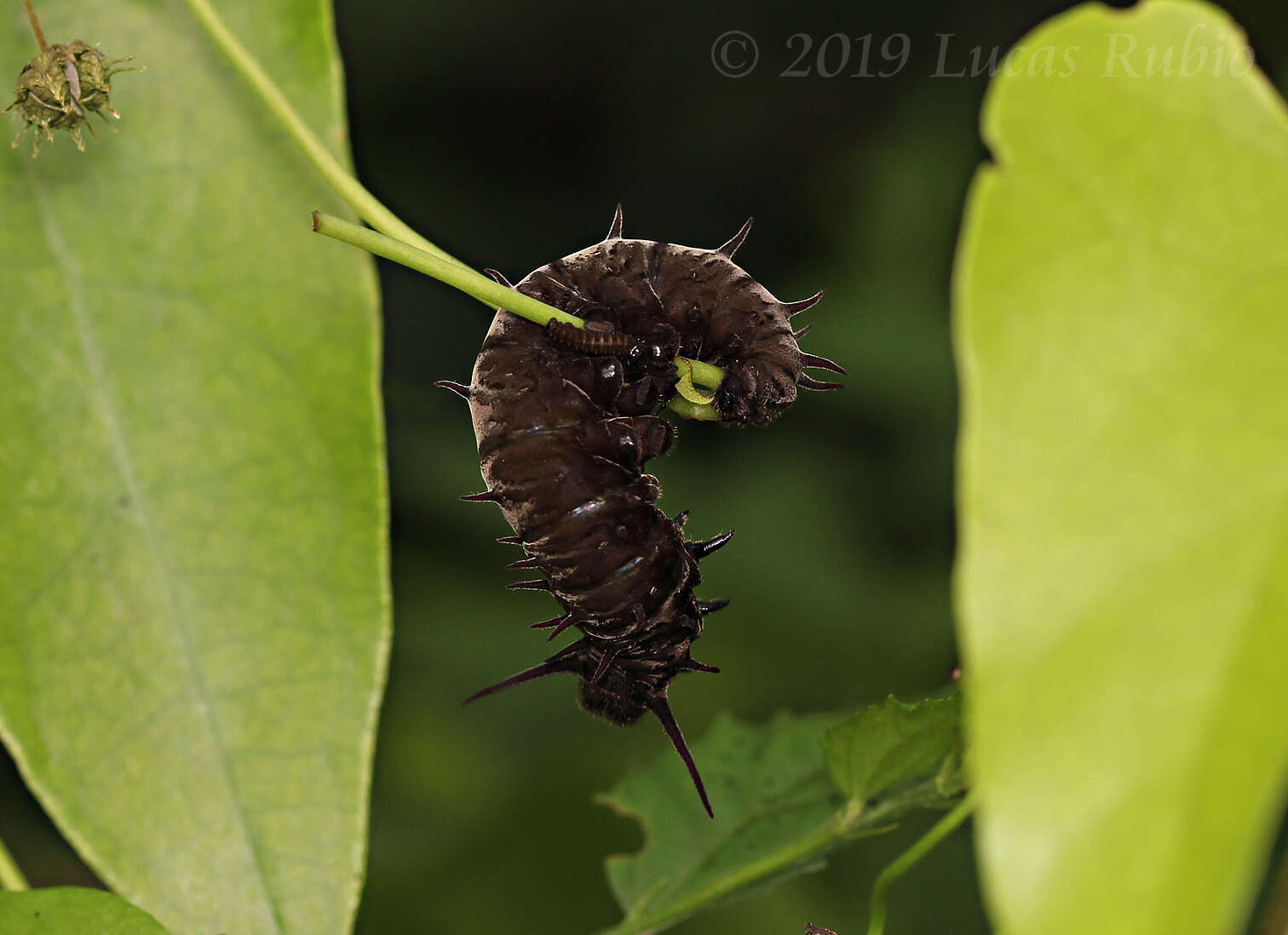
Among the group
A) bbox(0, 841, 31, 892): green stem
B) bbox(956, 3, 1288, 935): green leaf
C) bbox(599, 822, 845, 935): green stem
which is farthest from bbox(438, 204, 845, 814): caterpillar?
bbox(956, 3, 1288, 935): green leaf

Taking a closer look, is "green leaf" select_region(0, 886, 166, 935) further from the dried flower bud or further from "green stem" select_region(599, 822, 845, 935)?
the dried flower bud

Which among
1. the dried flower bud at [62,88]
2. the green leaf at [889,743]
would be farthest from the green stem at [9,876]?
the green leaf at [889,743]

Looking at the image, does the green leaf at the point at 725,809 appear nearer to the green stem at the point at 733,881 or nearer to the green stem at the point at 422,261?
the green stem at the point at 733,881

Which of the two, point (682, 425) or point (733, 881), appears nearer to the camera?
point (733, 881)

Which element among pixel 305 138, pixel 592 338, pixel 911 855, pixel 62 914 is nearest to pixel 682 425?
pixel 592 338

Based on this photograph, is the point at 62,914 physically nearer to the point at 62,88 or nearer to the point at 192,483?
the point at 192,483

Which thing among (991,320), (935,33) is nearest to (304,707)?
(991,320)
